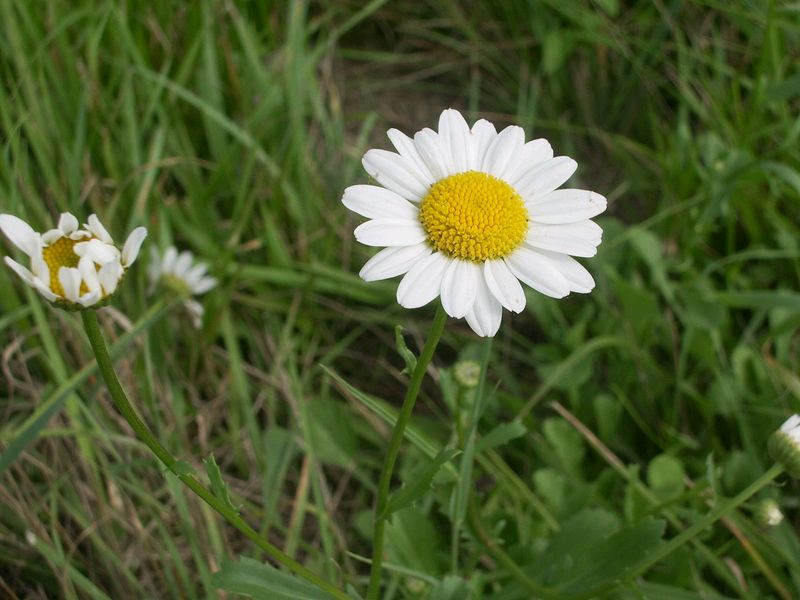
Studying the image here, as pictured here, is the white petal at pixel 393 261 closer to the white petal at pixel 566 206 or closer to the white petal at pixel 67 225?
the white petal at pixel 566 206

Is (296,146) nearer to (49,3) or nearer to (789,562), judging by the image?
(49,3)

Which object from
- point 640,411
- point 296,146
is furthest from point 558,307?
point 296,146

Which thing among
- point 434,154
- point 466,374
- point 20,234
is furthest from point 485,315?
point 20,234

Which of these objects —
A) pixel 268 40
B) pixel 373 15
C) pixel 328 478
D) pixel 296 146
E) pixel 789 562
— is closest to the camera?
pixel 789 562

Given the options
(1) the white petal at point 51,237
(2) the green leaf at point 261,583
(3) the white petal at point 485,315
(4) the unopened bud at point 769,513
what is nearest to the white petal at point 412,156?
(3) the white petal at point 485,315

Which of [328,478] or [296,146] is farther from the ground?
[296,146]

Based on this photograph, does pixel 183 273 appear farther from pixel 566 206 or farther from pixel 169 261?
pixel 566 206
